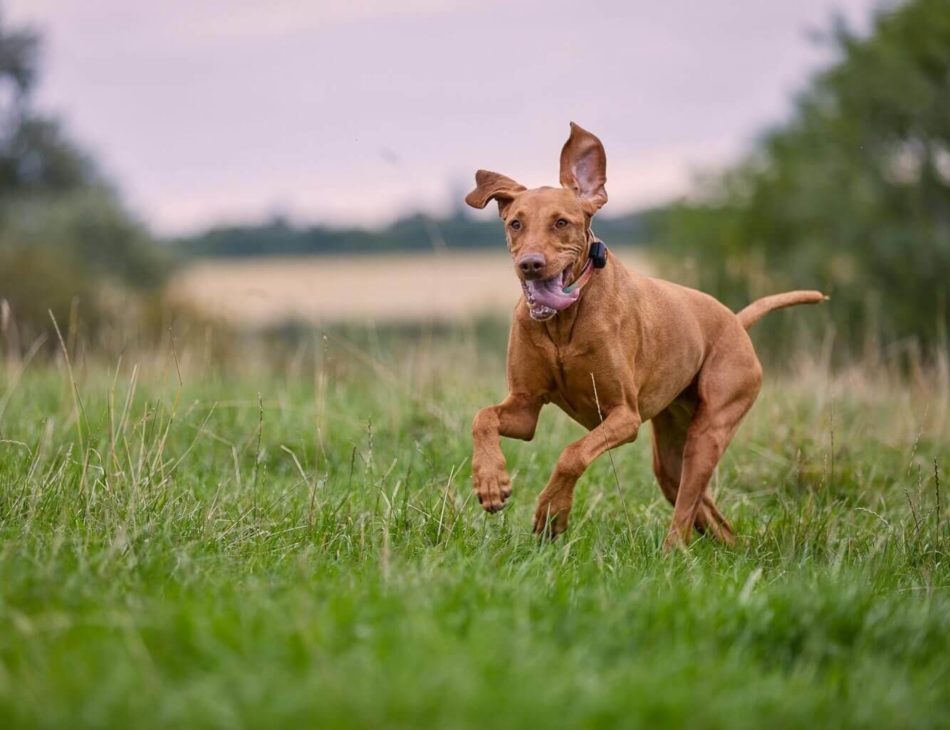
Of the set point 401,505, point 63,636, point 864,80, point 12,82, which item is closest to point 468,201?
point 401,505

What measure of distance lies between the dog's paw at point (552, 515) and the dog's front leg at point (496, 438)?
0.51 feet

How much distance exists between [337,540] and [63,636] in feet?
5.16

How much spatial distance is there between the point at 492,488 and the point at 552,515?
1.11 ft

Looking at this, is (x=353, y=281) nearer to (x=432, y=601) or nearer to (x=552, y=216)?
(x=552, y=216)

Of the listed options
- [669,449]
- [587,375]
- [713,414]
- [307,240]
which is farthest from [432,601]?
[307,240]

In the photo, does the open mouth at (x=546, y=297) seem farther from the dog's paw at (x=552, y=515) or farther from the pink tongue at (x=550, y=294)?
the dog's paw at (x=552, y=515)

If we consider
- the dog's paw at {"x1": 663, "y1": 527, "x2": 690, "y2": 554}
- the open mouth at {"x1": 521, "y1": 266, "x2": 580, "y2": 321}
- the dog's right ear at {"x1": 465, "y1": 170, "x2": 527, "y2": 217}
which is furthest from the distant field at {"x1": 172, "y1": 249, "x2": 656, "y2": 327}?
the open mouth at {"x1": 521, "y1": 266, "x2": 580, "y2": 321}

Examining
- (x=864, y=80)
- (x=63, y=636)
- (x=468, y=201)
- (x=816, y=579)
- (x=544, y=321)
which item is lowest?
(x=816, y=579)

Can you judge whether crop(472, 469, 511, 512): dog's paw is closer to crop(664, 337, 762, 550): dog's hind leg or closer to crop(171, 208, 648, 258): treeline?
crop(664, 337, 762, 550): dog's hind leg

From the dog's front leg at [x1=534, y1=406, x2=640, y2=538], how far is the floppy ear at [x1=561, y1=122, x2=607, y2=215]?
1103mm

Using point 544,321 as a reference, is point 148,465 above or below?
below

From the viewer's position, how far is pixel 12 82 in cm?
2889

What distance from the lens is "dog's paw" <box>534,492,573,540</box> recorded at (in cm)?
484

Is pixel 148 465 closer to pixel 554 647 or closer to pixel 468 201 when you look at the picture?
pixel 468 201
